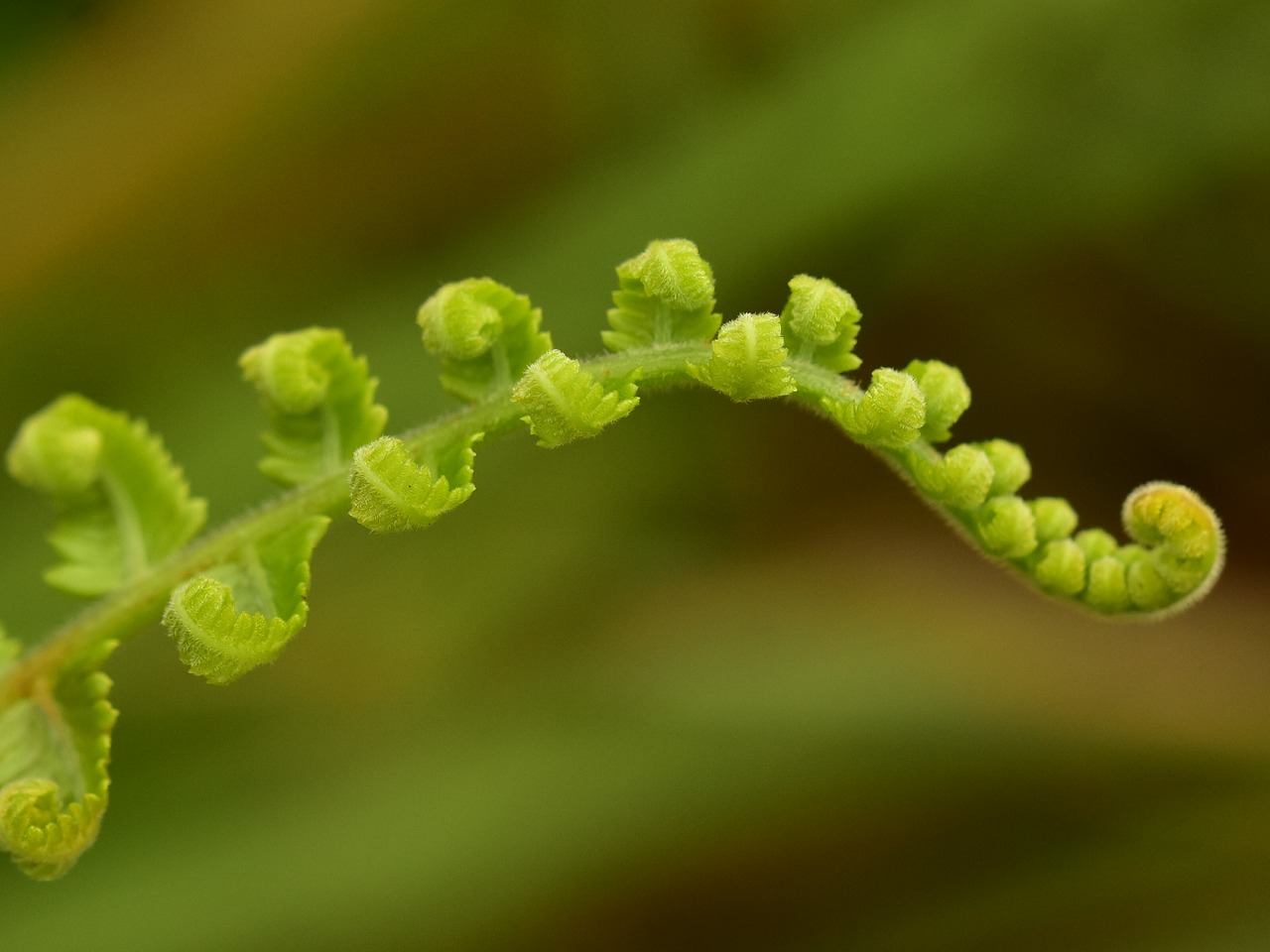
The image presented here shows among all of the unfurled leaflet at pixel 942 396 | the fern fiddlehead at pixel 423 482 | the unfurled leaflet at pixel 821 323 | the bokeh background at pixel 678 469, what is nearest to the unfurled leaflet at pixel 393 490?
the fern fiddlehead at pixel 423 482

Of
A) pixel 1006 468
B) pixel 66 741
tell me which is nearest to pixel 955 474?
pixel 1006 468

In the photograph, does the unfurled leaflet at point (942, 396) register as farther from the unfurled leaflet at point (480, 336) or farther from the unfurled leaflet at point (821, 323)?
the unfurled leaflet at point (480, 336)

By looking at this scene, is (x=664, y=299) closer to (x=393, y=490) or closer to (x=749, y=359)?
(x=749, y=359)

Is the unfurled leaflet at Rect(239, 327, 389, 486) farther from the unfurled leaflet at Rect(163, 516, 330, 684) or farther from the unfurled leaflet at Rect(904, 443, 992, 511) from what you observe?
the unfurled leaflet at Rect(904, 443, 992, 511)

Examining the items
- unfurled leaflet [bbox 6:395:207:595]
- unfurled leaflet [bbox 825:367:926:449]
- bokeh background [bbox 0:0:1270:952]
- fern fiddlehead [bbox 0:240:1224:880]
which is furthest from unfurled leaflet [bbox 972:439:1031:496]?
bokeh background [bbox 0:0:1270:952]

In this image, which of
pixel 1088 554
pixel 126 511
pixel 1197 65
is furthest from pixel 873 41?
pixel 126 511
